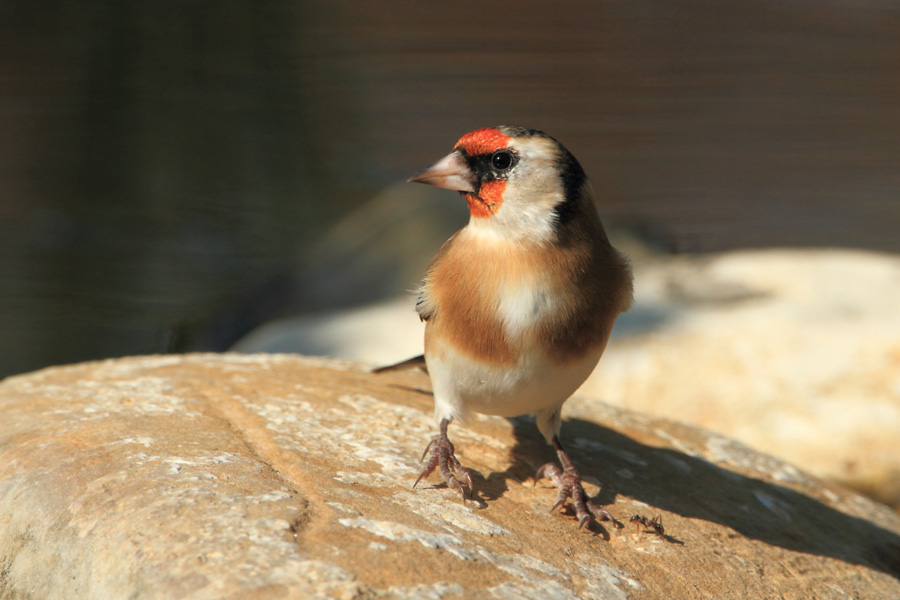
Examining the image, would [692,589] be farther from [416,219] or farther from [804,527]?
[416,219]

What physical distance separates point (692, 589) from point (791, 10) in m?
6.30

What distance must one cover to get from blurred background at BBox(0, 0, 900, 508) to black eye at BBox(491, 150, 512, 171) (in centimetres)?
425

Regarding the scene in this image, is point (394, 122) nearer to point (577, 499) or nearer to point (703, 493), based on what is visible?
point (703, 493)

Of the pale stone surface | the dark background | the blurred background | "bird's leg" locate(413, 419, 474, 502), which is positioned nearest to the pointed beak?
"bird's leg" locate(413, 419, 474, 502)

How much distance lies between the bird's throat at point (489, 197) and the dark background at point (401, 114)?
14.4 ft

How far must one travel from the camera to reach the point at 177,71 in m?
7.78

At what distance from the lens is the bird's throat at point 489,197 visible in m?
2.74

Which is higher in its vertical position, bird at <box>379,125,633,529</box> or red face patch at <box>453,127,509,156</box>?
red face patch at <box>453,127,509,156</box>

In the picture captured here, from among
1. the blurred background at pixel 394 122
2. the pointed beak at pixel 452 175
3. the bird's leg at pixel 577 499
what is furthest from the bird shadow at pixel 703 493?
the blurred background at pixel 394 122

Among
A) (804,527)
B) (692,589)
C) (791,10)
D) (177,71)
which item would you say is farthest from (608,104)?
(692,589)

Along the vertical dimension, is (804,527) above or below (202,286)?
above

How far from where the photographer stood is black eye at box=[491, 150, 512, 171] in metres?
2.74

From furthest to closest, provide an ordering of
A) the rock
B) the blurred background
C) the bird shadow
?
the blurred background
the bird shadow
the rock

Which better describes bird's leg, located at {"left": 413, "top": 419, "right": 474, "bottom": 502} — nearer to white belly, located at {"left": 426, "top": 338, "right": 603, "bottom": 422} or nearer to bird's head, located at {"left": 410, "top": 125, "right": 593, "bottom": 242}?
white belly, located at {"left": 426, "top": 338, "right": 603, "bottom": 422}
